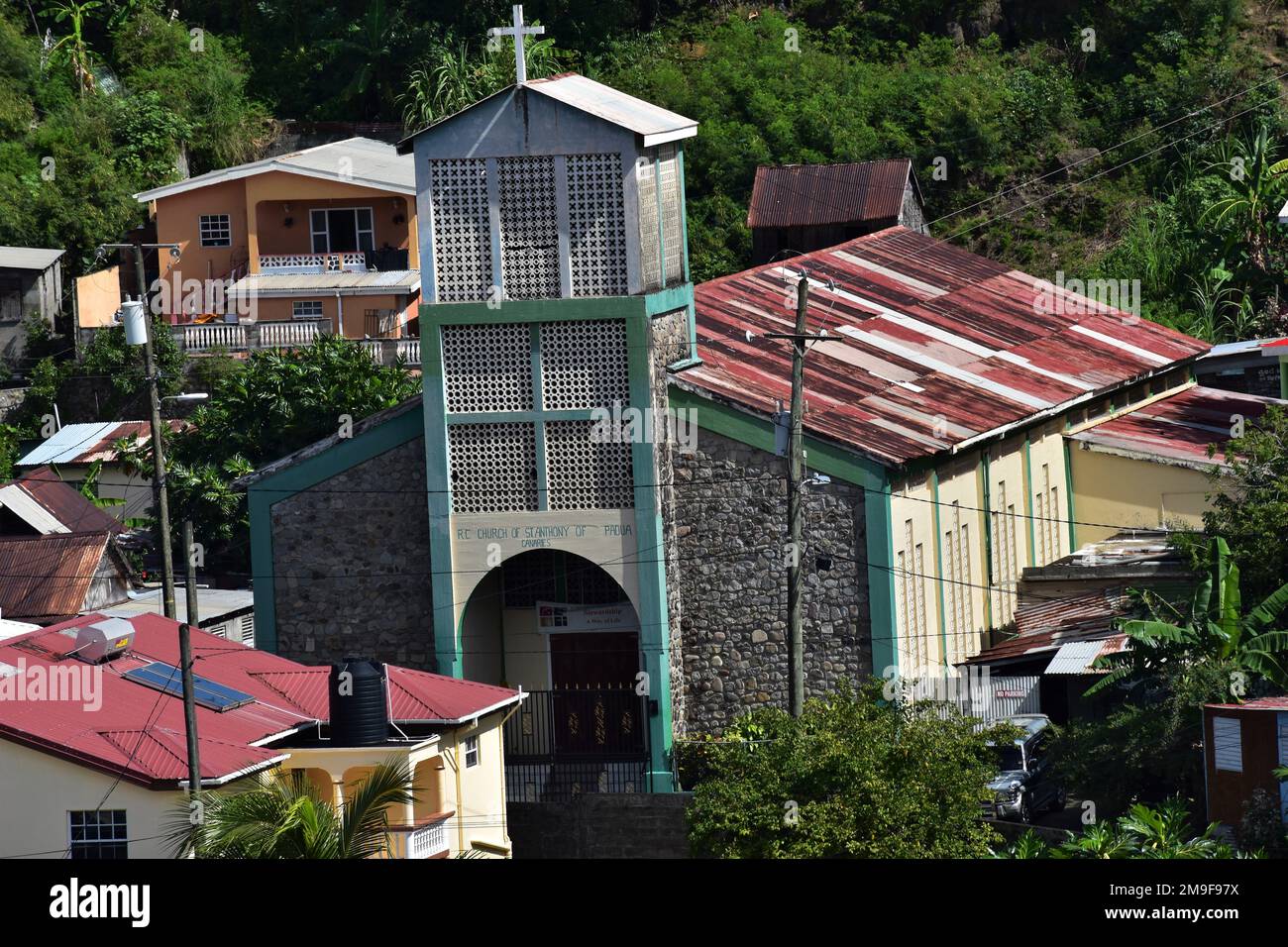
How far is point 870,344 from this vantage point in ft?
130

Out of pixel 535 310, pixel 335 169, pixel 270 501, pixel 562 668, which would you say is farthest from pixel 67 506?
pixel 535 310

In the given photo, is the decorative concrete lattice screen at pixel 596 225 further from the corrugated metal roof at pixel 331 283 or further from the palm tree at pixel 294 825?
the corrugated metal roof at pixel 331 283

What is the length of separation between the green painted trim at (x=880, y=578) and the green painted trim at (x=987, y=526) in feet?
19.7

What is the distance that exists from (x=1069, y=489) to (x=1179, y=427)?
3.19 meters

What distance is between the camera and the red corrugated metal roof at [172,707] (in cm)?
2455

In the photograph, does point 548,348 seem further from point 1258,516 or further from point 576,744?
point 1258,516

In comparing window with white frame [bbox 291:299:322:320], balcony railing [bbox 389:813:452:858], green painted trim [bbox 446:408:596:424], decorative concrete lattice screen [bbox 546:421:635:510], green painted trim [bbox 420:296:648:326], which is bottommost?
balcony railing [bbox 389:813:452:858]

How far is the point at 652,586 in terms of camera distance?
105 ft

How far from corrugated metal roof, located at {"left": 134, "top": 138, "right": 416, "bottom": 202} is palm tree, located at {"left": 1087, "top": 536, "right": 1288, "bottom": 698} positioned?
119 ft

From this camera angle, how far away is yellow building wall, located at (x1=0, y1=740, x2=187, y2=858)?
2427 cm

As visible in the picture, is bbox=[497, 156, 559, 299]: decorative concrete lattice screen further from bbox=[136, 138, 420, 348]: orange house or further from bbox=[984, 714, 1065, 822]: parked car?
bbox=[136, 138, 420, 348]: orange house

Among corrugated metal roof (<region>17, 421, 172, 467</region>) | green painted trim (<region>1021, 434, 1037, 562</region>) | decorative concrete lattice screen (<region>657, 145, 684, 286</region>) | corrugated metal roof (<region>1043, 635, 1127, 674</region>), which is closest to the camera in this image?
decorative concrete lattice screen (<region>657, 145, 684, 286</region>)

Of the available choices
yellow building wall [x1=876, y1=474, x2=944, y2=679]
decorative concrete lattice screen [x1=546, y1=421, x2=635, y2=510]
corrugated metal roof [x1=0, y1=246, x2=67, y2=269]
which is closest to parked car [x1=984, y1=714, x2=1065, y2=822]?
yellow building wall [x1=876, y1=474, x2=944, y2=679]
